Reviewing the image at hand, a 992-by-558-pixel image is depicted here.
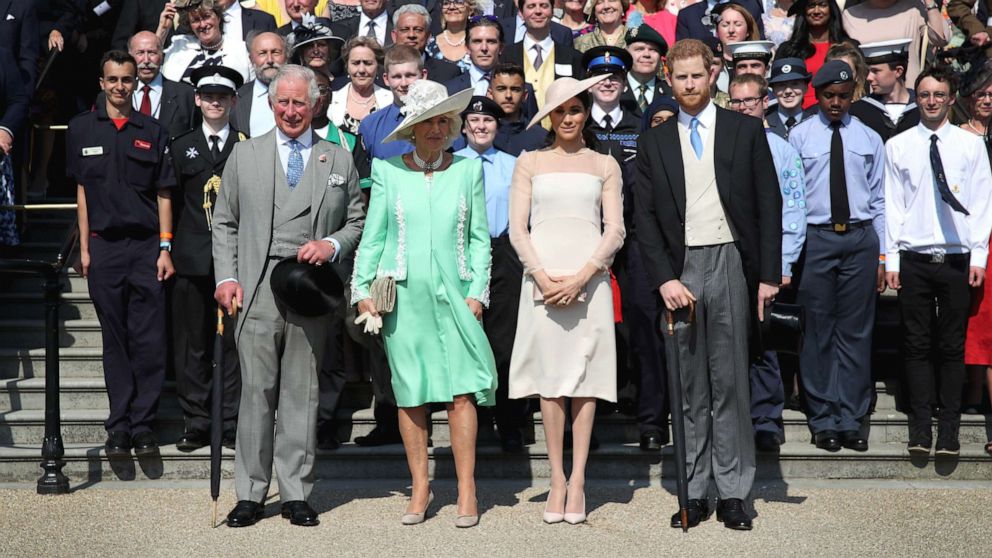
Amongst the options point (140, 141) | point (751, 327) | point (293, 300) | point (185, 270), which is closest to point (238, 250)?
point (293, 300)

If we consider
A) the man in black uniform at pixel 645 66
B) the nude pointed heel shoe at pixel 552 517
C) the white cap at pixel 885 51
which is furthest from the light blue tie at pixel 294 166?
the white cap at pixel 885 51

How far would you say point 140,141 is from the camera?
788 centimetres

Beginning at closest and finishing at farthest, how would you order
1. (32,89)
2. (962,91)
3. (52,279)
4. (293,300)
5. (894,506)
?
(293,300) → (894,506) → (52,279) → (962,91) → (32,89)

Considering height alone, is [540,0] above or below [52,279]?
above

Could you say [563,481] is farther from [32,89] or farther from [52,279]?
[32,89]

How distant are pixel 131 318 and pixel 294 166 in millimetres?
1727

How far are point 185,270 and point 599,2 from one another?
397cm

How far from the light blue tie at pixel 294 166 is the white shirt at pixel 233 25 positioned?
3.77 m

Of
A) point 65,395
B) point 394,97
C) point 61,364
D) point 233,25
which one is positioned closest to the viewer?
point 65,395

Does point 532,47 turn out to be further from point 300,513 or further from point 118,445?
point 300,513

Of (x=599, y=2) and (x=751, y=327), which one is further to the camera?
(x=599, y=2)

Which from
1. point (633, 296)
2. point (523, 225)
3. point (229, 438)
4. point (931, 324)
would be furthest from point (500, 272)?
point (931, 324)

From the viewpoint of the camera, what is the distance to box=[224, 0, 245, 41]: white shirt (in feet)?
33.5

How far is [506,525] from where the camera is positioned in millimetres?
6508
